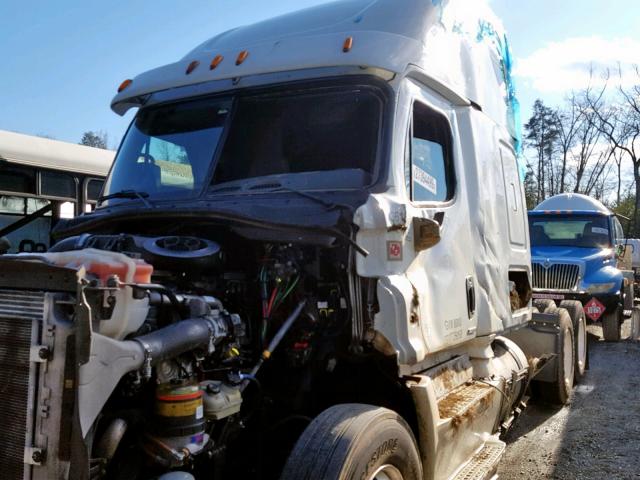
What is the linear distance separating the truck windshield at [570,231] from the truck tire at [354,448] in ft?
33.9

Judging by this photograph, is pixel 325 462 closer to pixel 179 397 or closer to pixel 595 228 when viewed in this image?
pixel 179 397

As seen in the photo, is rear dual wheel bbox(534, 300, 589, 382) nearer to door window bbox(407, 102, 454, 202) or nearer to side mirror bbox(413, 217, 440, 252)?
door window bbox(407, 102, 454, 202)

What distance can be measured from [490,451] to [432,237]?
1759 millimetres

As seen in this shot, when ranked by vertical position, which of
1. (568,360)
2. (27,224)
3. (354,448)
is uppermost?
(27,224)

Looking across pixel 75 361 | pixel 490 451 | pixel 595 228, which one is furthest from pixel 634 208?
pixel 75 361

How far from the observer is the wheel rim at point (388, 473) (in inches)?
118

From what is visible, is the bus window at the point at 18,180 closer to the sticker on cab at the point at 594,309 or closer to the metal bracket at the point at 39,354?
the metal bracket at the point at 39,354

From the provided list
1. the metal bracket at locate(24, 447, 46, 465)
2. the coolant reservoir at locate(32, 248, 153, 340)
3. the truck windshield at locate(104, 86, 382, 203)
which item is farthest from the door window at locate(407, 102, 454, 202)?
the metal bracket at locate(24, 447, 46, 465)

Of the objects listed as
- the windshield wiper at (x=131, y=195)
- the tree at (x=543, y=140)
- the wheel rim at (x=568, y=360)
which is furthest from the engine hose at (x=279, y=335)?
the tree at (x=543, y=140)

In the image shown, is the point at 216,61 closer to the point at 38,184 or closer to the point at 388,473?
the point at 388,473

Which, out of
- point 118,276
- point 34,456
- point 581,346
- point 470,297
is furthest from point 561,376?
point 34,456

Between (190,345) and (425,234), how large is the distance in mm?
1596

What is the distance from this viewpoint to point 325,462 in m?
2.64

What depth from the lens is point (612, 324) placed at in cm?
1145
